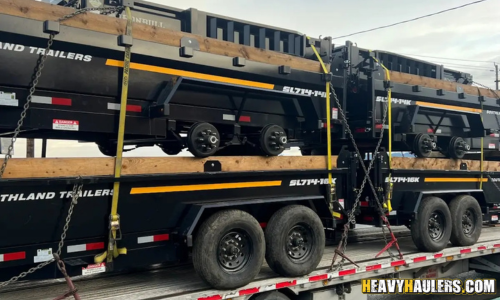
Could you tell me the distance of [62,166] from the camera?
391 centimetres

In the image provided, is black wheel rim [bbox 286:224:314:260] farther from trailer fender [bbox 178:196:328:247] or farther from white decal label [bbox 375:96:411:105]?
white decal label [bbox 375:96:411:105]

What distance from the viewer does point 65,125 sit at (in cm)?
425

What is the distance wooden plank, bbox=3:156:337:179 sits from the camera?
12.3 feet

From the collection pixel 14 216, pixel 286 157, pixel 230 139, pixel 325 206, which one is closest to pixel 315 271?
pixel 325 206

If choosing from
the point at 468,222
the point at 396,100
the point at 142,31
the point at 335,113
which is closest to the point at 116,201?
the point at 142,31

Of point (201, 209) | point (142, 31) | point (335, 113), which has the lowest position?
point (201, 209)

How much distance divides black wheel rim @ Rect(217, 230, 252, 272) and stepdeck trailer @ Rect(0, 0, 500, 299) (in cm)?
1

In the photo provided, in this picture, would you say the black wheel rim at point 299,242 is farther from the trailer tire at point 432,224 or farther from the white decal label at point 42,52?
the white decal label at point 42,52

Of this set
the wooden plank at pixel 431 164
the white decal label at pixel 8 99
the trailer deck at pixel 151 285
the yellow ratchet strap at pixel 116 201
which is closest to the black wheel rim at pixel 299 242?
the trailer deck at pixel 151 285

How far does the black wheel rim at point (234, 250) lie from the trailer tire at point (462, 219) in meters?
3.87

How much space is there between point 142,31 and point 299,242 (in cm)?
276

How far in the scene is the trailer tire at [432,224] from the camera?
669 centimetres

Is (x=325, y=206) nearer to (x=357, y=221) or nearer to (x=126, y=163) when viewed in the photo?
(x=357, y=221)

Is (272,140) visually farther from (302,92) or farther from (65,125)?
(65,125)
